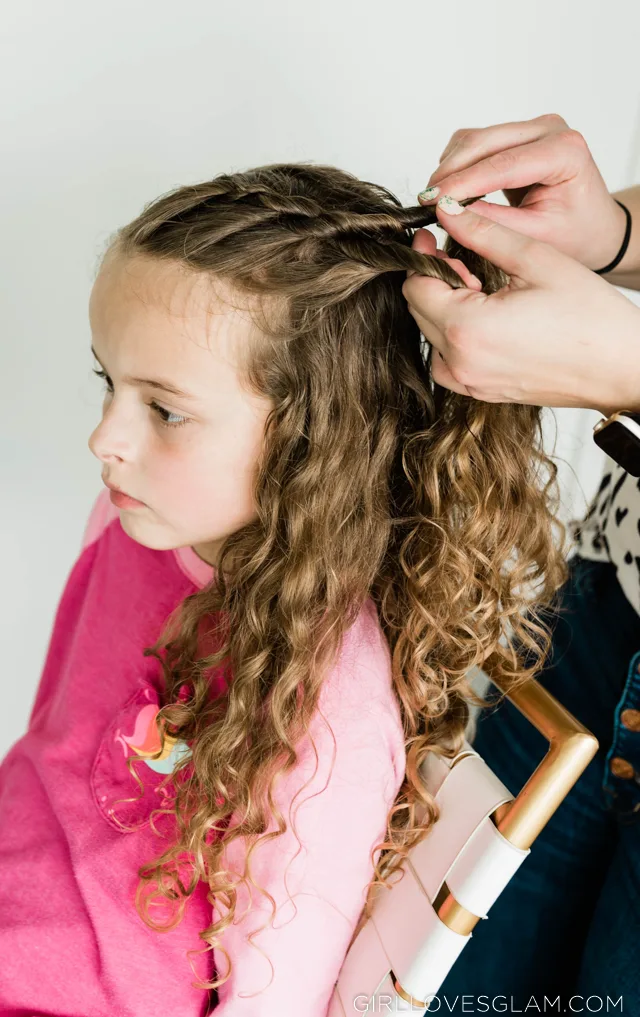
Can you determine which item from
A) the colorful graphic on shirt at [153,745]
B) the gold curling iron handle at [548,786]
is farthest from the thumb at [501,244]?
the colorful graphic on shirt at [153,745]

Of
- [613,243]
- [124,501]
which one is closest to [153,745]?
[124,501]

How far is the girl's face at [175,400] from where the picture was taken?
73cm

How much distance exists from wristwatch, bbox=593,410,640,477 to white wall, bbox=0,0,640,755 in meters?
0.52

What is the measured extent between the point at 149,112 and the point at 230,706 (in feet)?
2.24

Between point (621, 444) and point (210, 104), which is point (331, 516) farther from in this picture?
point (210, 104)

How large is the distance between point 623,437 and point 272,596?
0.34 meters

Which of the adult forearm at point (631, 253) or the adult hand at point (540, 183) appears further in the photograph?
the adult forearm at point (631, 253)

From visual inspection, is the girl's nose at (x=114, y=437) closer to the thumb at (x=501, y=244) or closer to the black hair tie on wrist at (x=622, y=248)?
the thumb at (x=501, y=244)

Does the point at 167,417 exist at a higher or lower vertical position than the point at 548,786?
higher

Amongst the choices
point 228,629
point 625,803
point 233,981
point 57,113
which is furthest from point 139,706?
point 57,113

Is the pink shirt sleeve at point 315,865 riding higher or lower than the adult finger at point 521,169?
lower

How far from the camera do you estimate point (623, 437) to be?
26.1 inches

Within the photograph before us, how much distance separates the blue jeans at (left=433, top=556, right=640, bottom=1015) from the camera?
2.65ft

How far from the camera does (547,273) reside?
65 centimetres
